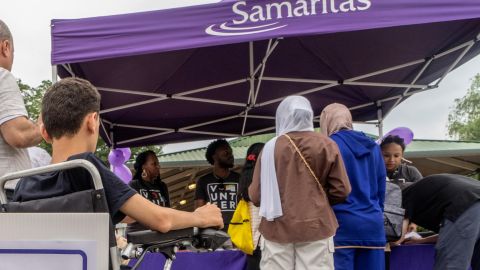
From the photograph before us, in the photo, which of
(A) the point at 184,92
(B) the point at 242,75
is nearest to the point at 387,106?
(B) the point at 242,75

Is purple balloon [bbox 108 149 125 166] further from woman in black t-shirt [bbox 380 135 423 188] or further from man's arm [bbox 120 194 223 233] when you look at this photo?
man's arm [bbox 120 194 223 233]

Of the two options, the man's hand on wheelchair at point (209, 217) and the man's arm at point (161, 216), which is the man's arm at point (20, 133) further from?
the man's hand on wheelchair at point (209, 217)

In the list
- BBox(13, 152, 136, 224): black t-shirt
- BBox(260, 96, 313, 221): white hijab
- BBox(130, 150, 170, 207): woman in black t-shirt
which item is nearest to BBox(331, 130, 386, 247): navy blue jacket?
BBox(260, 96, 313, 221): white hijab

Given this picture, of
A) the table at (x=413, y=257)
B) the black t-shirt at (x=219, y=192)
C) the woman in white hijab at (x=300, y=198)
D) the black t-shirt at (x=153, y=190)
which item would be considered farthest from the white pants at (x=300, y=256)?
the black t-shirt at (x=153, y=190)

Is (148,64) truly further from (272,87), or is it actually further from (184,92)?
(272,87)

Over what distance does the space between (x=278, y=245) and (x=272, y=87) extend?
3.09 m

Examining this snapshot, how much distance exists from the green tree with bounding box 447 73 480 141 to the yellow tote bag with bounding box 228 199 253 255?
139 ft

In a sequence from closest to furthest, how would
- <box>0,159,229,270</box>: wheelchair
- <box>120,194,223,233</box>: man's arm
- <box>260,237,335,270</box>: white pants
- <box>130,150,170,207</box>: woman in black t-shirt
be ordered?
<box>0,159,229,270</box>: wheelchair < <box>120,194,223,233</box>: man's arm < <box>260,237,335,270</box>: white pants < <box>130,150,170,207</box>: woman in black t-shirt

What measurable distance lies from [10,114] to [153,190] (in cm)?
327

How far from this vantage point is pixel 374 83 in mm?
6160

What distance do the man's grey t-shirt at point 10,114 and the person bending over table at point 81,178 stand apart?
647 mm

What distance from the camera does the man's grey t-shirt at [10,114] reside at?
2.66 m

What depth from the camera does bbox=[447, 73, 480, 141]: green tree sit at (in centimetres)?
4306

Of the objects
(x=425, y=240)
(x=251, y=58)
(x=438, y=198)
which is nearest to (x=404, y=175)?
(x=425, y=240)
